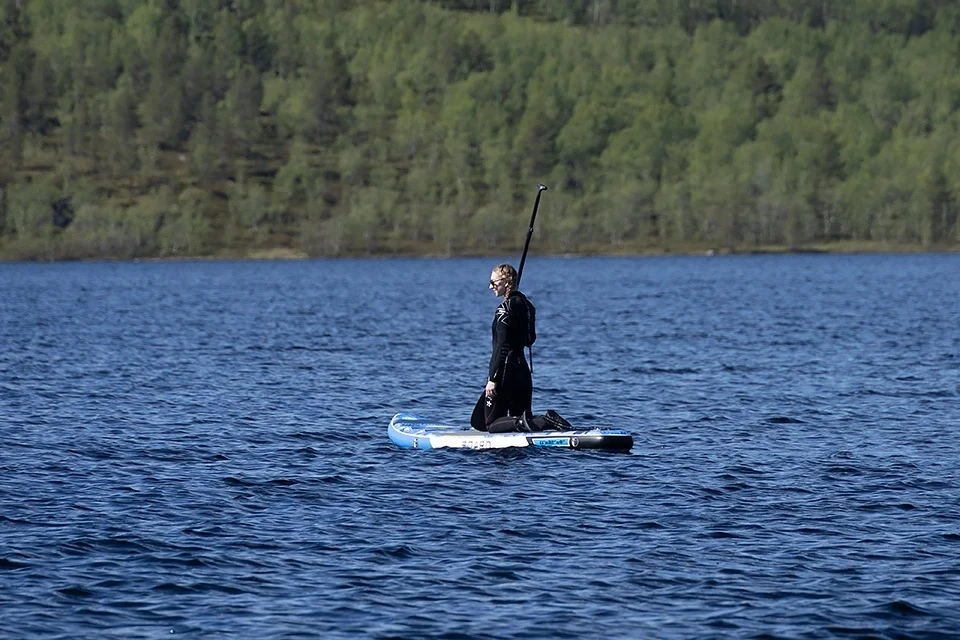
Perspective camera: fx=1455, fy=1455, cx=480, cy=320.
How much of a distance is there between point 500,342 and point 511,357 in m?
0.35

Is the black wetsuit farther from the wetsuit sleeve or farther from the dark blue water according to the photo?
the dark blue water

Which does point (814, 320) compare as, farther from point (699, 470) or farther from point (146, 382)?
point (699, 470)

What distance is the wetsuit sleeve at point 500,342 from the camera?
27047 mm

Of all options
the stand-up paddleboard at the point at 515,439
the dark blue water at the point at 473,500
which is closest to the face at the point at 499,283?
the stand-up paddleboard at the point at 515,439

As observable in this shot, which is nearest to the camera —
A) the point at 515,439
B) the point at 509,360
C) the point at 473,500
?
the point at 473,500

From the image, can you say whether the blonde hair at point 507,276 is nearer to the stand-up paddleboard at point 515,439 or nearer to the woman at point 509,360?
the woman at point 509,360

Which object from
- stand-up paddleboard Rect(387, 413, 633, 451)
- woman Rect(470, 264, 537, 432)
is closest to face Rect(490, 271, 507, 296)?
woman Rect(470, 264, 537, 432)

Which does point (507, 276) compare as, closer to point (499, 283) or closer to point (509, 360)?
point (499, 283)

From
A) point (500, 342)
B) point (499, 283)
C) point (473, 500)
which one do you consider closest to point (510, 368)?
point (500, 342)

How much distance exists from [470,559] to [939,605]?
19.5ft

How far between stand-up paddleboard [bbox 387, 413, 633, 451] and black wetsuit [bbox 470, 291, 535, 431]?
65cm

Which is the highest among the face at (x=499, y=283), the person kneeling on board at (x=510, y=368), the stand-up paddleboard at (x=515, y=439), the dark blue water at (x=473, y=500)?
the face at (x=499, y=283)

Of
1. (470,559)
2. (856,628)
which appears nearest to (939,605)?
(856,628)

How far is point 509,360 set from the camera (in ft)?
89.3
